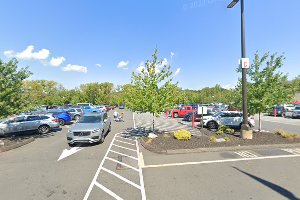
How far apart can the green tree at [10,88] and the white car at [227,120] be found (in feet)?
44.7

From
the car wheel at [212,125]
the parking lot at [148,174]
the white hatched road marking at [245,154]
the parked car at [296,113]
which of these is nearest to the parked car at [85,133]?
the parking lot at [148,174]

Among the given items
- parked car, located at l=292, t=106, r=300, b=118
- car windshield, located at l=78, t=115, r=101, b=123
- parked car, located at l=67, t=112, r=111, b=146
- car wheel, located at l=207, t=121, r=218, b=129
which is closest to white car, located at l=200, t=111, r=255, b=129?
car wheel, located at l=207, t=121, r=218, b=129

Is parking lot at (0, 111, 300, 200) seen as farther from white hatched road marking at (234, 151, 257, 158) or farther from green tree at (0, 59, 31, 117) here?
green tree at (0, 59, 31, 117)

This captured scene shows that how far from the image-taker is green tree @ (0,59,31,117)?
35.1 ft

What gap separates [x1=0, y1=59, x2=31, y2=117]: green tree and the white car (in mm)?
13632

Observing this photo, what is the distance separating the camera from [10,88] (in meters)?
10.8

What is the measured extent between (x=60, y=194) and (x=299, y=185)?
22.3 ft

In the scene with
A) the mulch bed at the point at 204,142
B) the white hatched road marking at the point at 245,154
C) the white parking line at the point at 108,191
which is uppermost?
the mulch bed at the point at 204,142

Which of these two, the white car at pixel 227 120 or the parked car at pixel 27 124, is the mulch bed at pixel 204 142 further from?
the parked car at pixel 27 124

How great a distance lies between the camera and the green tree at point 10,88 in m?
10.7

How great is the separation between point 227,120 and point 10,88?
15096mm

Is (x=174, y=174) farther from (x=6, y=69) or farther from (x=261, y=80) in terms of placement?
(x=6, y=69)

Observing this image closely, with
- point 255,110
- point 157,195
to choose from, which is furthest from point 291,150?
point 157,195

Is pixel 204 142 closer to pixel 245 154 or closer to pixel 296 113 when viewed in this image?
pixel 245 154
